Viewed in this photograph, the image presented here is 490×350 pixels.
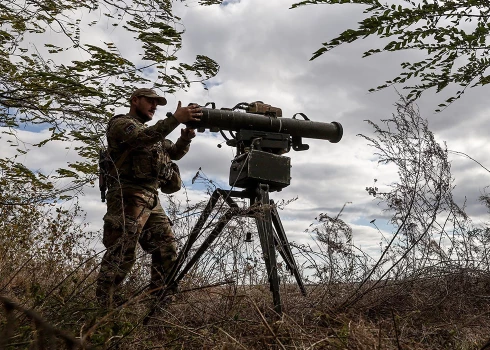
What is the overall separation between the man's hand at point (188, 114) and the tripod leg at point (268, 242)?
68cm

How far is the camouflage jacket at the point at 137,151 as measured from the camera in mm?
3734

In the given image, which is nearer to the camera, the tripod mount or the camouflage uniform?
the tripod mount

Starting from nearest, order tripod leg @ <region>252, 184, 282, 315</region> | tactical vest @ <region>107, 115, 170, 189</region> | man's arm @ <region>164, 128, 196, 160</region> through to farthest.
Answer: tripod leg @ <region>252, 184, 282, 315</region>, tactical vest @ <region>107, 115, 170, 189</region>, man's arm @ <region>164, 128, 196, 160</region>

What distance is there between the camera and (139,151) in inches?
153

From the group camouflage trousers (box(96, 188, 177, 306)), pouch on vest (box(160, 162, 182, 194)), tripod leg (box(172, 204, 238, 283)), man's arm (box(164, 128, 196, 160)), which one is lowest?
tripod leg (box(172, 204, 238, 283))

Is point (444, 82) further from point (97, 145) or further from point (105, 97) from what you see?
point (97, 145)

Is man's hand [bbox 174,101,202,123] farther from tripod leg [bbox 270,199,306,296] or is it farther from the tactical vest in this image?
tripod leg [bbox 270,199,306,296]

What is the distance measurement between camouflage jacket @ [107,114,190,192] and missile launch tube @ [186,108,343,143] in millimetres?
423

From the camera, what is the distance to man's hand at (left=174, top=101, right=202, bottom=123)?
3443 mm

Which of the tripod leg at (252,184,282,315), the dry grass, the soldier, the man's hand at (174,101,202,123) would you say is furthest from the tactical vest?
the tripod leg at (252,184,282,315)

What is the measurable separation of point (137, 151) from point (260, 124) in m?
1.01

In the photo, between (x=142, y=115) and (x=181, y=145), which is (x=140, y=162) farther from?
(x=142, y=115)

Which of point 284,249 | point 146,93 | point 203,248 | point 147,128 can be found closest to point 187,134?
point 147,128

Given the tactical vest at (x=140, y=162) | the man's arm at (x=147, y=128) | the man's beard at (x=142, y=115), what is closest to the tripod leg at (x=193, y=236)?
the man's arm at (x=147, y=128)
